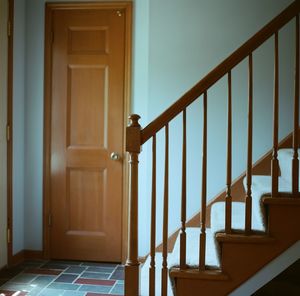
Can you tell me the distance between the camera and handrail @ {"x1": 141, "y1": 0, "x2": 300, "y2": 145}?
1972mm

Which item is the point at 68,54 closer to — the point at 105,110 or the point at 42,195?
the point at 105,110

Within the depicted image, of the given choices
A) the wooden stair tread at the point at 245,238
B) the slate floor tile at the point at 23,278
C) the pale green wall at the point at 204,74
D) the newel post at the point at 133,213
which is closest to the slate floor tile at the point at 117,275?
the pale green wall at the point at 204,74

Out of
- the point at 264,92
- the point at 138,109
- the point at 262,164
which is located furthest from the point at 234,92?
the point at 138,109

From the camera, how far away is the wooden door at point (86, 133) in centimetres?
344

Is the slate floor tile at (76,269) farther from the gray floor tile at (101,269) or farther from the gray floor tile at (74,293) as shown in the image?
the gray floor tile at (74,293)

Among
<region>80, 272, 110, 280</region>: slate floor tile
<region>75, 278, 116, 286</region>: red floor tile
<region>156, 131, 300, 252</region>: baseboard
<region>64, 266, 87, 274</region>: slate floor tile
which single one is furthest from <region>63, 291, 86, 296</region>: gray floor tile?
<region>156, 131, 300, 252</region>: baseboard

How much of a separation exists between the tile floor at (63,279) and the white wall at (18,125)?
289 mm

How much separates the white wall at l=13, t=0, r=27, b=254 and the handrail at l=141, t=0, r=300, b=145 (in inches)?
68.6

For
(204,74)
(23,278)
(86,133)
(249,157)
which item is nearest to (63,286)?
(23,278)

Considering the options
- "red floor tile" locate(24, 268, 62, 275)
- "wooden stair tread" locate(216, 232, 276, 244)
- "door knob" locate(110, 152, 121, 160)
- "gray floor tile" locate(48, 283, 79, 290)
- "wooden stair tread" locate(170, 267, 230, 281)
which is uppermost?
"door knob" locate(110, 152, 121, 160)

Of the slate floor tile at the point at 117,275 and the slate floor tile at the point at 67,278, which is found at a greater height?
the slate floor tile at the point at 67,278

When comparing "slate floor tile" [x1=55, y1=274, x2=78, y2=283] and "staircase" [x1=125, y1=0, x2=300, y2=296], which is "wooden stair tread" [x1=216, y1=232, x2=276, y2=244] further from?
"slate floor tile" [x1=55, y1=274, x2=78, y2=283]

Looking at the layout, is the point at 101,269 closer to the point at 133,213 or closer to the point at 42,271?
the point at 42,271

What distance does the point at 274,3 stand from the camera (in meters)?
3.01
